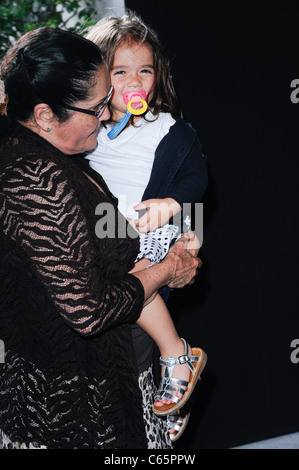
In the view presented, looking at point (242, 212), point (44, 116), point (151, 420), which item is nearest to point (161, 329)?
point (151, 420)

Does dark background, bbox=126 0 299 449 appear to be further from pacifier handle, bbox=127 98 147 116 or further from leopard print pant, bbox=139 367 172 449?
leopard print pant, bbox=139 367 172 449

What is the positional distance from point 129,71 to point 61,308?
917 mm

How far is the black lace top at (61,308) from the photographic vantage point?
49.8 inches

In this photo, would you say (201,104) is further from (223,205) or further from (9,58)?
(9,58)

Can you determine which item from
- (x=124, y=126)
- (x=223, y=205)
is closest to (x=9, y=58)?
(x=124, y=126)

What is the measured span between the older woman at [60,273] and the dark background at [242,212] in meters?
1.33

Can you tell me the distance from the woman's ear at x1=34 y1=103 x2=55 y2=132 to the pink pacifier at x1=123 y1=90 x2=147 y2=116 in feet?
1.64

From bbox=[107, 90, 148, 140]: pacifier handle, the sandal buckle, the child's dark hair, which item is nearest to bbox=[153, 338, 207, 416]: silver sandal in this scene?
the sandal buckle

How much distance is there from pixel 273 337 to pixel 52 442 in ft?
6.33

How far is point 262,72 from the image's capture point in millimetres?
2871

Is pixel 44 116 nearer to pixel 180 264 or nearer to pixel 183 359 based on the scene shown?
pixel 180 264

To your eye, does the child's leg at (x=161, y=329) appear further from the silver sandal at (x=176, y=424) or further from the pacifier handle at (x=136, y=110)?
the pacifier handle at (x=136, y=110)

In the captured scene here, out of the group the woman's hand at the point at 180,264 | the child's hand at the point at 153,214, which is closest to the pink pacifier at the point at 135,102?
the child's hand at the point at 153,214

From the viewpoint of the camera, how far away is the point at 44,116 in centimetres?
137
